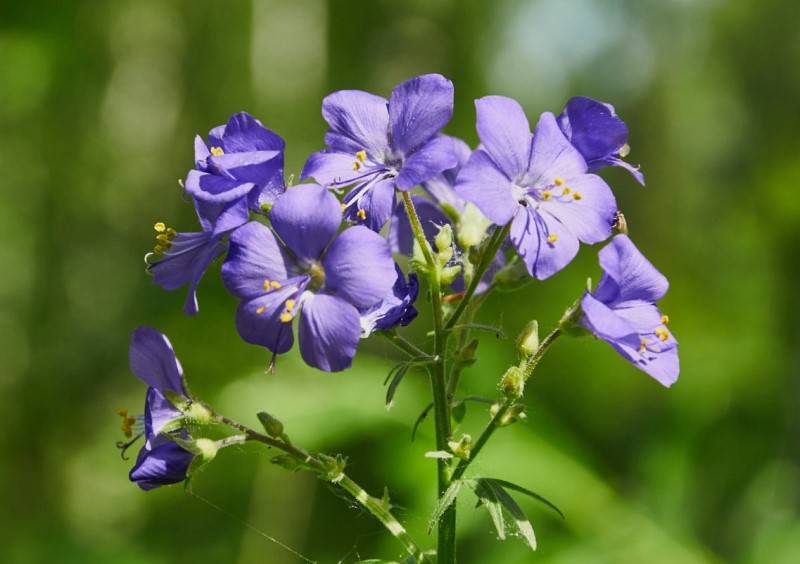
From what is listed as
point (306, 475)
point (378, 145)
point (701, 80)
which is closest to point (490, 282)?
point (378, 145)

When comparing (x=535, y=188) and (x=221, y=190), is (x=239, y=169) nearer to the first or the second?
(x=221, y=190)

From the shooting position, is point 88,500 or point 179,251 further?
point 88,500

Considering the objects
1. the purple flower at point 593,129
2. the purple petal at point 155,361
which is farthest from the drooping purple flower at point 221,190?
the purple flower at point 593,129

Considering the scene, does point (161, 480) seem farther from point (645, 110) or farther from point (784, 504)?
point (645, 110)

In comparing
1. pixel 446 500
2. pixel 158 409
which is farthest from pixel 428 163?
pixel 158 409

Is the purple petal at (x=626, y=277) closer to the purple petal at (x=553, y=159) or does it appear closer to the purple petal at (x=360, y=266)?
the purple petal at (x=553, y=159)

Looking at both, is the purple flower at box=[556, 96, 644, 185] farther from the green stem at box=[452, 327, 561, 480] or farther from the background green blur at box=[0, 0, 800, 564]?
the background green blur at box=[0, 0, 800, 564]

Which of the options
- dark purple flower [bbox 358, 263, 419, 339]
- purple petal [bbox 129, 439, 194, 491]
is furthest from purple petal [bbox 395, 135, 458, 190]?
purple petal [bbox 129, 439, 194, 491]
